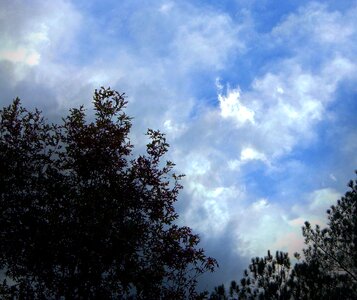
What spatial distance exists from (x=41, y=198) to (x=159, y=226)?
4.15 metres

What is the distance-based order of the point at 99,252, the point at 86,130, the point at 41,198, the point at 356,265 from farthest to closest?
the point at 356,265, the point at 86,130, the point at 41,198, the point at 99,252

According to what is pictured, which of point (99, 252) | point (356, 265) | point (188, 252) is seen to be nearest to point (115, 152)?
point (99, 252)

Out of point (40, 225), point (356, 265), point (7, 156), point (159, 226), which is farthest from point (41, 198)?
point (356, 265)

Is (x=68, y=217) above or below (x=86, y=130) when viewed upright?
below

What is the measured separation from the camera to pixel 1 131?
12992 millimetres

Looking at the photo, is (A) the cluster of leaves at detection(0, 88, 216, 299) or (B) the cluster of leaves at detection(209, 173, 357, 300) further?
(B) the cluster of leaves at detection(209, 173, 357, 300)

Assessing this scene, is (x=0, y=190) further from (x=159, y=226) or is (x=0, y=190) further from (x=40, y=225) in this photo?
(x=159, y=226)

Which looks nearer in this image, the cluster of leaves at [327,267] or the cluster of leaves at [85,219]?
the cluster of leaves at [85,219]

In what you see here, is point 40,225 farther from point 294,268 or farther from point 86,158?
point 294,268

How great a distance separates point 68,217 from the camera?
11.8m

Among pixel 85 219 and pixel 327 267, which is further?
pixel 327 267

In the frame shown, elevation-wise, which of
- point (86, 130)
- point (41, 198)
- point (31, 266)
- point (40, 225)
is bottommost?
point (31, 266)

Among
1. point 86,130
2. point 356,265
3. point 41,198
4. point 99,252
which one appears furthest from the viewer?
point 356,265

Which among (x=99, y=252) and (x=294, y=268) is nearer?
(x=99, y=252)
